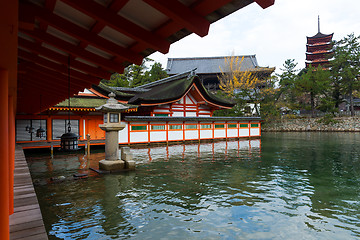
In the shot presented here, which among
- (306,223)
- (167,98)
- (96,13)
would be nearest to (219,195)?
(306,223)

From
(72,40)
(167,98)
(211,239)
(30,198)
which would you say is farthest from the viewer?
(167,98)

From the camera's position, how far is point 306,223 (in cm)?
480

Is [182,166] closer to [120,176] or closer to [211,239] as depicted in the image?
[120,176]

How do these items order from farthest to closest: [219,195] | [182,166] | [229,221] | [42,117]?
[42,117] → [182,166] → [219,195] → [229,221]

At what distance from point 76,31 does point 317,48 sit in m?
59.2

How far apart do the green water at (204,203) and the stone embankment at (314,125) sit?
94.2ft

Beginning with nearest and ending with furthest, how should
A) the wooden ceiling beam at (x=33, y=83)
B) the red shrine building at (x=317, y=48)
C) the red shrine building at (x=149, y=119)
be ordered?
1. the wooden ceiling beam at (x=33, y=83)
2. the red shrine building at (x=149, y=119)
3. the red shrine building at (x=317, y=48)

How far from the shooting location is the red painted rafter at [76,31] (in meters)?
2.36

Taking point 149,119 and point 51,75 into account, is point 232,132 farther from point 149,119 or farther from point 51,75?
point 51,75

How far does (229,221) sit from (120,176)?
516cm

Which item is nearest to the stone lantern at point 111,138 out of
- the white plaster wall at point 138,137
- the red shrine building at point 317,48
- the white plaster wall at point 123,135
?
the white plaster wall at point 123,135

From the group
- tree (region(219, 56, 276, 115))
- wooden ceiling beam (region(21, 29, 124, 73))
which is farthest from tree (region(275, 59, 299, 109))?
wooden ceiling beam (region(21, 29, 124, 73))

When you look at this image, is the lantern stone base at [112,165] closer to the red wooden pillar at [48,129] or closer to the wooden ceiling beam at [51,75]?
the wooden ceiling beam at [51,75]

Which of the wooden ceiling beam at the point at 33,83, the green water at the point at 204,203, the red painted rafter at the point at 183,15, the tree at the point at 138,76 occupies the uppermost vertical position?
the tree at the point at 138,76
